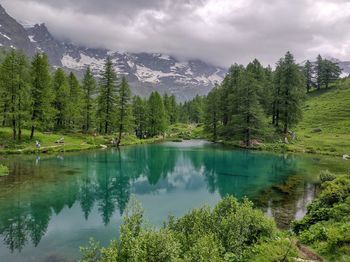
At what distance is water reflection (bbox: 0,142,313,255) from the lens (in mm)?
24909

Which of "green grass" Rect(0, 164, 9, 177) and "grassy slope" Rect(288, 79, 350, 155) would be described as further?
"grassy slope" Rect(288, 79, 350, 155)

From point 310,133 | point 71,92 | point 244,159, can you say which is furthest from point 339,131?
point 71,92

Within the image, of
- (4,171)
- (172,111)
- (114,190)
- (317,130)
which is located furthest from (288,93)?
(172,111)

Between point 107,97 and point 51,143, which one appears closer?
point 51,143

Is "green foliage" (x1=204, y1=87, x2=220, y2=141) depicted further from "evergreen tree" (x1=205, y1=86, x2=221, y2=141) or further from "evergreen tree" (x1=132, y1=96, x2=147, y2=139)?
"evergreen tree" (x1=132, y1=96, x2=147, y2=139)

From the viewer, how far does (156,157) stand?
59562 millimetres

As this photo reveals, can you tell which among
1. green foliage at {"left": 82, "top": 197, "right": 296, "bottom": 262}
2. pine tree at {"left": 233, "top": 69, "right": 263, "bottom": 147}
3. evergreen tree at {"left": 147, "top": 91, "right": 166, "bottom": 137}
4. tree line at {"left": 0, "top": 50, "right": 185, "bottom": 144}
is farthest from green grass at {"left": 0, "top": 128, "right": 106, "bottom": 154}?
green foliage at {"left": 82, "top": 197, "right": 296, "bottom": 262}

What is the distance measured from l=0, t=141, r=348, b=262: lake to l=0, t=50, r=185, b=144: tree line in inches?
598

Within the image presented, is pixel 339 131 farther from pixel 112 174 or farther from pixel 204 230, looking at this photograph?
pixel 204 230

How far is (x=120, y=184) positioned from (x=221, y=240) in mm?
25253

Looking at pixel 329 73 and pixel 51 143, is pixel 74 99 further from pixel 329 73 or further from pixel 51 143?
pixel 329 73

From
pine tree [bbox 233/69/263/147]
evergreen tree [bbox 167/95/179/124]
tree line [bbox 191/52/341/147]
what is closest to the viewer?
pine tree [bbox 233/69/263/147]

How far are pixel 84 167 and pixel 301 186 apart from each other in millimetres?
29394

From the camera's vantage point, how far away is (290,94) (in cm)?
7694
